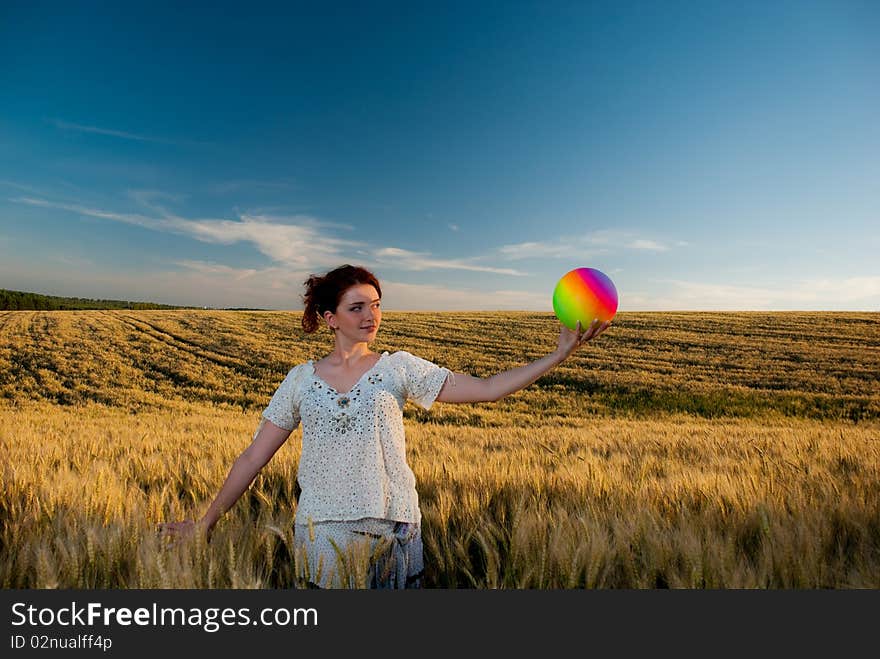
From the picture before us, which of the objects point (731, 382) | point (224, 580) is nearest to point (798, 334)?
point (731, 382)

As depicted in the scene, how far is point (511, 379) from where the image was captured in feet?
8.21

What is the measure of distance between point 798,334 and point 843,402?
61.2 feet

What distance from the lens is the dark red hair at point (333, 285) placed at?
2588 millimetres

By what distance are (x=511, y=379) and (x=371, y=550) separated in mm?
960

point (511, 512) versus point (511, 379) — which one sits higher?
point (511, 379)

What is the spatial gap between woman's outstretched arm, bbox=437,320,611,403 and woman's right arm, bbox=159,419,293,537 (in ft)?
2.66

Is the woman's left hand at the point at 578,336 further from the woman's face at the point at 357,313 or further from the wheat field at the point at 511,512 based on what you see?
the woman's face at the point at 357,313

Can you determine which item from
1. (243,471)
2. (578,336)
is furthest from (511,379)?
(243,471)

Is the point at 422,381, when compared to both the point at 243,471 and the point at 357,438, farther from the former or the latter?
the point at 243,471

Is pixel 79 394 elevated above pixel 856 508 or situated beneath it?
situated beneath

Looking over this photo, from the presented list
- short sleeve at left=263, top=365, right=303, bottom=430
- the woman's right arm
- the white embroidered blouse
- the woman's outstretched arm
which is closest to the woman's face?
the white embroidered blouse

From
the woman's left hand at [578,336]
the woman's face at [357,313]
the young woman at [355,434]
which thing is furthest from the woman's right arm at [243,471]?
the woman's left hand at [578,336]

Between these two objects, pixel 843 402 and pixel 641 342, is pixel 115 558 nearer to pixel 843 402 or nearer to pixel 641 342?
pixel 843 402

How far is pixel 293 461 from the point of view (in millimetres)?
4031
